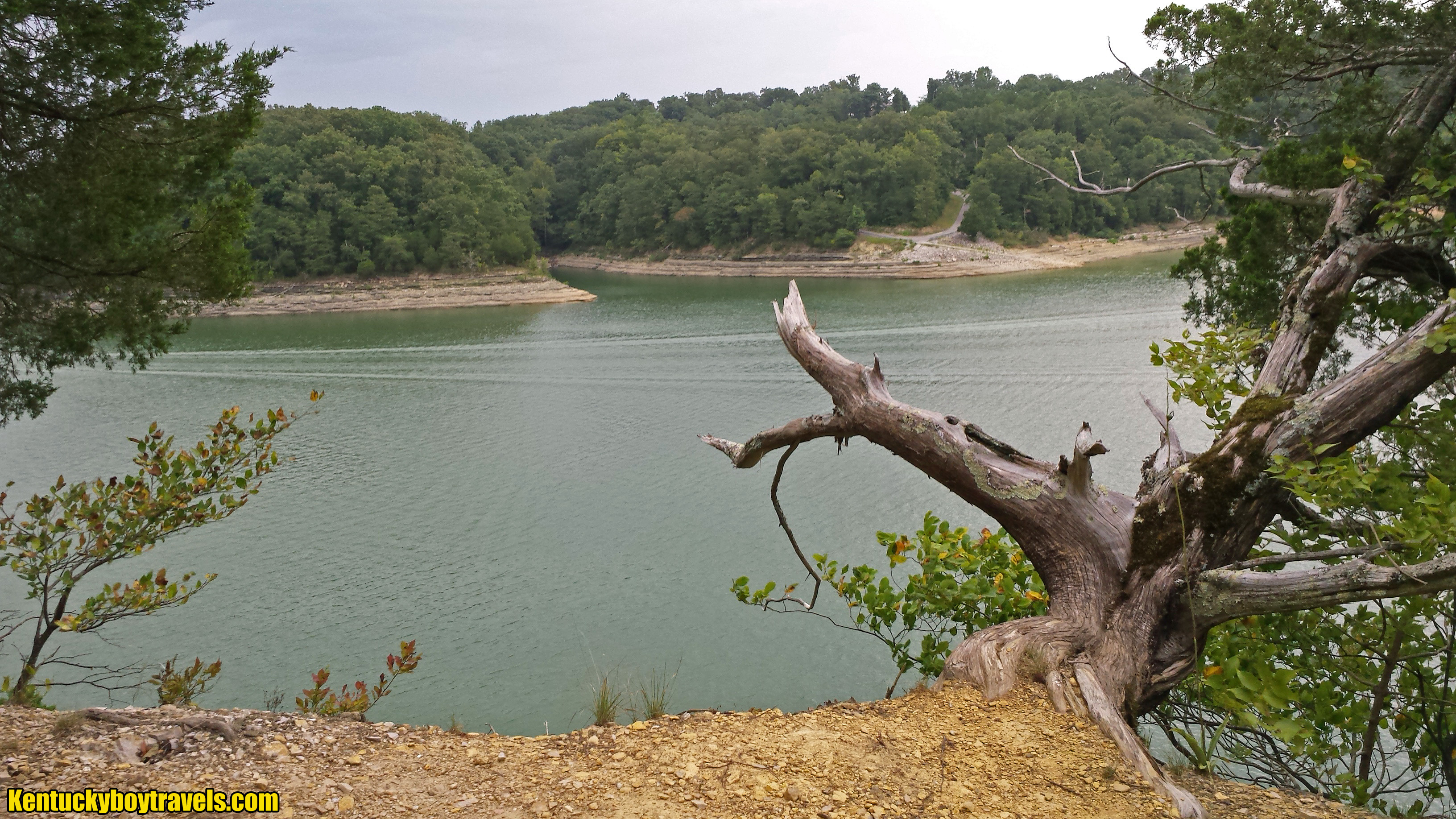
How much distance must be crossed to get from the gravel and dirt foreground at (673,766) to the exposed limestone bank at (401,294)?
1336 inches

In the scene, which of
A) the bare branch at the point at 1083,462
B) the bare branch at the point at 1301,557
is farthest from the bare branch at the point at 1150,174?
the bare branch at the point at 1301,557

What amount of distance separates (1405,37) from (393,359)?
21.6m

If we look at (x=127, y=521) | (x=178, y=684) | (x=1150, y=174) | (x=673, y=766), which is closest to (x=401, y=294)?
(x=127, y=521)

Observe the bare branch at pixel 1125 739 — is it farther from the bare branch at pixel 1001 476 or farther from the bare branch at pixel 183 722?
the bare branch at pixel 183 722

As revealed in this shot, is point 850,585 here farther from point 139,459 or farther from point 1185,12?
point 1185,12

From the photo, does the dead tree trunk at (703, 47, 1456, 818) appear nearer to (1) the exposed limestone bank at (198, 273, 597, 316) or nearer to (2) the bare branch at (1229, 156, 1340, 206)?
(2) the bare branch at (1229, 156, 1340, 206)

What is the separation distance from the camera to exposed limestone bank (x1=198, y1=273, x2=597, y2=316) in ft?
117

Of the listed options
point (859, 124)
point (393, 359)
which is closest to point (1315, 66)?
point (393, 359)

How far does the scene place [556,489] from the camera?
39.5ft

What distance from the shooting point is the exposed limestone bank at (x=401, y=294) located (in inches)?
1410

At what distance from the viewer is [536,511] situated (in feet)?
36.4

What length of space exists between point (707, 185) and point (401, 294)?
21046 millimetres

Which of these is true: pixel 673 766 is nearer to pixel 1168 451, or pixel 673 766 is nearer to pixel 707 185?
pixel 1168 451

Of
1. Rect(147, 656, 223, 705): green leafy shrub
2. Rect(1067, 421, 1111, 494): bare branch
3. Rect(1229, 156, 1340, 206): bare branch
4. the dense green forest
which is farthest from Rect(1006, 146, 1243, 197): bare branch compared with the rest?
the dense green forest
